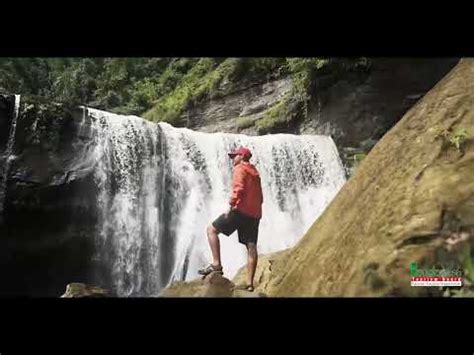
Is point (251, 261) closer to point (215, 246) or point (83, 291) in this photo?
point (215, 246)

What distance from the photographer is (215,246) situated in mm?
4242

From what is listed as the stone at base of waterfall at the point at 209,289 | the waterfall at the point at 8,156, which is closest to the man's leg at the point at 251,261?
the stone at base of waterfall at the point at 209,289

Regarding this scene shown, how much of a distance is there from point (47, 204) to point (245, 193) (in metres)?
1.75

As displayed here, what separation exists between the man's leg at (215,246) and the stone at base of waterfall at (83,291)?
2.69 ft

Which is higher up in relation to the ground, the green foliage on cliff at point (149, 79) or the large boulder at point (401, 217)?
the green foliage on cliff at point (149, 79)

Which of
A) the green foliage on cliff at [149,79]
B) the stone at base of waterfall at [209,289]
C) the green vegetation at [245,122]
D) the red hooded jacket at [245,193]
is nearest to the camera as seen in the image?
the stone at base of waterfall at [209,289]

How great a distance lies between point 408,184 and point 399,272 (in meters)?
0.60

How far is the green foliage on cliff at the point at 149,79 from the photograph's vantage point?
15.1ft

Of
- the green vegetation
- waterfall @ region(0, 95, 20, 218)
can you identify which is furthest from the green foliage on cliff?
waterfall @ region(0, 95, 20, 218)

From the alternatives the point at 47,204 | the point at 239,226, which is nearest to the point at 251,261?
the point at 239,226

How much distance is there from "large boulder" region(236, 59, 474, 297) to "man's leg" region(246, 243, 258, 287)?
0.06 metres

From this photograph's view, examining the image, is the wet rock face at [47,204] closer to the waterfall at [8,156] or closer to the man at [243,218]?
the waterfall at [8,156]
